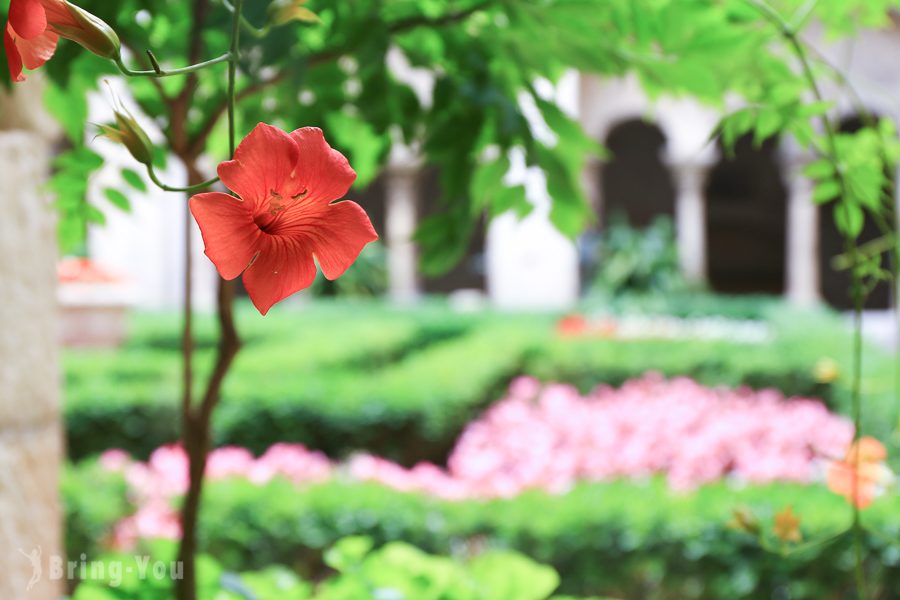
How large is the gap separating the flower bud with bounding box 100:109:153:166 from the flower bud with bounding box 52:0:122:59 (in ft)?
0.17

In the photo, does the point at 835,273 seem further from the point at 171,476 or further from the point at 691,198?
the point at 171,476

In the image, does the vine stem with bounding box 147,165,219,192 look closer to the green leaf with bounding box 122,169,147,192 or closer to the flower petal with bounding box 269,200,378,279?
the flower petal with bounding box 269,200,378,279

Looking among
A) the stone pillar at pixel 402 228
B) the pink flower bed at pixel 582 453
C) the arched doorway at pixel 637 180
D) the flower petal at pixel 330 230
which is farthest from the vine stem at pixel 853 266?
the arched doorway at pixel 637 180

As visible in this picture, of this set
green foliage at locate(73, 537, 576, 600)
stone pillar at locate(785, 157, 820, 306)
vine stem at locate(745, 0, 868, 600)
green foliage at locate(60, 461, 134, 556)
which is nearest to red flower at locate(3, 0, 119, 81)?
vine stem at locate(745, 0, 868, 600)

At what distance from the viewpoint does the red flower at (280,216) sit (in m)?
0.34

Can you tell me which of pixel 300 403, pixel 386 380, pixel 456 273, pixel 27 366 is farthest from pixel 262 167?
pixel 456 273

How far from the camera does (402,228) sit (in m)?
15.9

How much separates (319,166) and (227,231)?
0.05 meters

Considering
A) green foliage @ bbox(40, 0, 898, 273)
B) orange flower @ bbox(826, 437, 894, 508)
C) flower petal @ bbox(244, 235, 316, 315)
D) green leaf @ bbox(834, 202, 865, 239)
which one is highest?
green foliage @ bbox(40, 0, 898, 273)

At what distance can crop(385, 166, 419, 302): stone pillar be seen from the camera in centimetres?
1506

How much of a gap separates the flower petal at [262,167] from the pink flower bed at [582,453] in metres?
2.76

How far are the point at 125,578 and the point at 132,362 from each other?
5.36 m

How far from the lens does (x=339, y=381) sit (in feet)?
16.1

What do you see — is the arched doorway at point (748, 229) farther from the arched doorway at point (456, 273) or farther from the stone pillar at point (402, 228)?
the stone pillar at point (402, 228)
